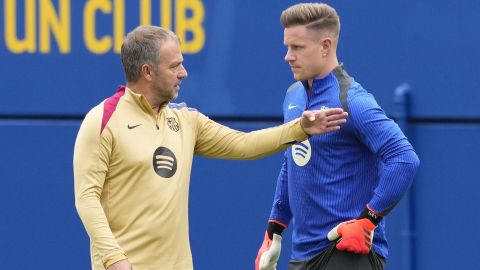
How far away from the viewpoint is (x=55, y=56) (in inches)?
197

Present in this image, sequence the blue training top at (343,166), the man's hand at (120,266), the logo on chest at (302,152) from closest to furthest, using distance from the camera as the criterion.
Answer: the man's hand at (120,266) → the blue training top at (343,166) → the logo on chest at (302,152)

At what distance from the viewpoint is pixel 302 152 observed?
3.92 m

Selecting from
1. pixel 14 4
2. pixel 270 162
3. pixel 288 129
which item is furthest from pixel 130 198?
pixel 14 4

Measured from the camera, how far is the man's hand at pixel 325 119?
3.63 metres

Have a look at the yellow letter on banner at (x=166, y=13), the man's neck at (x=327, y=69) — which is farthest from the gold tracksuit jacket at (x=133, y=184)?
the yellow letter on banner at (x=166, y=13)

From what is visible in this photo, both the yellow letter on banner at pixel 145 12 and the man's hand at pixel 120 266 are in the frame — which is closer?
the man's hand at pixel 120 266

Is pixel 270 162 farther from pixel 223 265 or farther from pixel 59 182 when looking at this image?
pixel 59 182

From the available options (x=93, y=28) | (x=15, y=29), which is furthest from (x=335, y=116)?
(x=15, y=29)

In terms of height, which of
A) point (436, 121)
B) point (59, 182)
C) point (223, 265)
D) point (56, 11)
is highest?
point (56, 11)

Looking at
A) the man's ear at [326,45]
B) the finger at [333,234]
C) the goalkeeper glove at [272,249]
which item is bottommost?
the goalkeeper glove at [272,249]

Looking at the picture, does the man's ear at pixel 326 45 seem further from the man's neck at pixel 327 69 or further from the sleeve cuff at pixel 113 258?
the sleeve cuff at pixel 113 258

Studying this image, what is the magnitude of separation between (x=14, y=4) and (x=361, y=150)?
1.90m

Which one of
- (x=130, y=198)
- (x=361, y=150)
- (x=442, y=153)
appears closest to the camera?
(x=130, y=198)

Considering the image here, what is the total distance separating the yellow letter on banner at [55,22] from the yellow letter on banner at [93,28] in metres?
0.08
